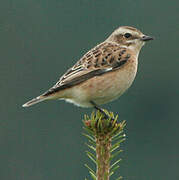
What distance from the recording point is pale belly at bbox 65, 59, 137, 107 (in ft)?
28.7

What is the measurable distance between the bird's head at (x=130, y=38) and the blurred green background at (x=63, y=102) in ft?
76.4

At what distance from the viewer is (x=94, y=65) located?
908 cm

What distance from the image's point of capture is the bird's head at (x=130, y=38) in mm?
9688

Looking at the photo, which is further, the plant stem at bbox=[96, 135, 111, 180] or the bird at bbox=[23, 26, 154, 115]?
the bird at bbox=[23, 26, 154, 115]

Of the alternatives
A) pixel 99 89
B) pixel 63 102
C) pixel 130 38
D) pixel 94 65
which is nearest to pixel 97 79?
pixel 99 89

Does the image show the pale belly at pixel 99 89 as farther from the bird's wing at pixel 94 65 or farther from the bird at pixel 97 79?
the bird's wing at pixel 94 65

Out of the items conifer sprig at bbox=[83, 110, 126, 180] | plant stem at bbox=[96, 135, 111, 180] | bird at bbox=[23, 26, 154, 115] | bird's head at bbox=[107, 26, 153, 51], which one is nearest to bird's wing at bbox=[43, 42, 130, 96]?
bird at bbox=[23, 26, 154, 115]

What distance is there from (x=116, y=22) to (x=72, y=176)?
16143mm

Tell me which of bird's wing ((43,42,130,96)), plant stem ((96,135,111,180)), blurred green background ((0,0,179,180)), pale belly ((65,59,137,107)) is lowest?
plant stem ((96,135,111,180))

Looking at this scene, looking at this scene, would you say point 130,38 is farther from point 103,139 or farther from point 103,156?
point 103,156

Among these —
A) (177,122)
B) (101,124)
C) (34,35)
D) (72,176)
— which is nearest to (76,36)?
(34,35)

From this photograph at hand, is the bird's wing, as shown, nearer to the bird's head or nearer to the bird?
the bird

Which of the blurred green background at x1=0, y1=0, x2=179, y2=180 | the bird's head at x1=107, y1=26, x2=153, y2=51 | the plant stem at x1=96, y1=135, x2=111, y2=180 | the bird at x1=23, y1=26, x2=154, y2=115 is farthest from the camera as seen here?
the blurred green background at x1=0, y1=0, x2=179, y2=180

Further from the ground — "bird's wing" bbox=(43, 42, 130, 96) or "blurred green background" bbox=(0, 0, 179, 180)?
"blurred green background" bbox=(0, 0, 179, 180)
